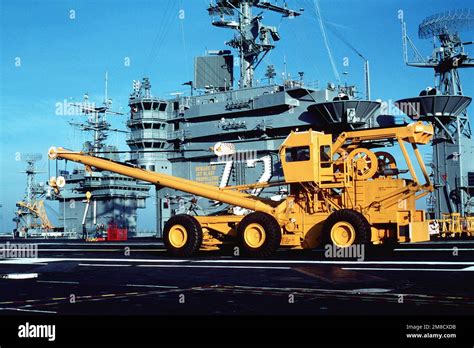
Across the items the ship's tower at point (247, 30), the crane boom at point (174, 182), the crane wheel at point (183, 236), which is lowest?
the crane wheel at point (183, 236)

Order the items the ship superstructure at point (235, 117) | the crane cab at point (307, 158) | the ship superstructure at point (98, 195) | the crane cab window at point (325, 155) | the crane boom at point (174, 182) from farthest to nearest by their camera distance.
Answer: the ship superstructure at point (98, 195), the ship superstructure at point (235, 117), the crane boom at point (174, 182), the crane cab window at point (325, 155), the crane cab at point (307, 158)

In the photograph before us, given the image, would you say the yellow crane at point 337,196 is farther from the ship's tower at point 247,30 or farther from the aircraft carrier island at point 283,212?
the ship's tower at point 247,30

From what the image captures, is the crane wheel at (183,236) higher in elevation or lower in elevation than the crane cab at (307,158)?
lower

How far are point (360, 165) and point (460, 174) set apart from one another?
29.9 m

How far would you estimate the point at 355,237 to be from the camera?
1912 centimetres

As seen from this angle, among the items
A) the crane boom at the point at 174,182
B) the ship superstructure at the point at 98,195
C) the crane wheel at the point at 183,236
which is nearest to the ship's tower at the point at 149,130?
the ship superstructure at the point at 98,195

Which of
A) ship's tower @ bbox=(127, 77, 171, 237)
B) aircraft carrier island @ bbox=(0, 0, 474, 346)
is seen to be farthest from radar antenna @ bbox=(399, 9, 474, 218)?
ship's tower @ bbox=(127, 77, 171, 237)

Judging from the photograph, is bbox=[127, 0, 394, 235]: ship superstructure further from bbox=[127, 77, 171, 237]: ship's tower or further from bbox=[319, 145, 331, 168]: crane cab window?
bbox=[319, 145, 331, 168]: crane cab window

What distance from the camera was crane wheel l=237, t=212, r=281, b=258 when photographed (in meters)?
20.1

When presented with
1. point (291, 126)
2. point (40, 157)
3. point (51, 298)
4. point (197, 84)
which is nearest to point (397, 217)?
point (51, 298)

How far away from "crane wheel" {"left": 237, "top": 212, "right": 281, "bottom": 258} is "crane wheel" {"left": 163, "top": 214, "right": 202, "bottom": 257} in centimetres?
195

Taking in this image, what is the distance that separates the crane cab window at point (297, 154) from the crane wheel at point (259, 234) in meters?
2.33

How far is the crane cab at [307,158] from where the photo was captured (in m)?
20.6

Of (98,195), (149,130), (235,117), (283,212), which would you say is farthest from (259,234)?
(98,195)
